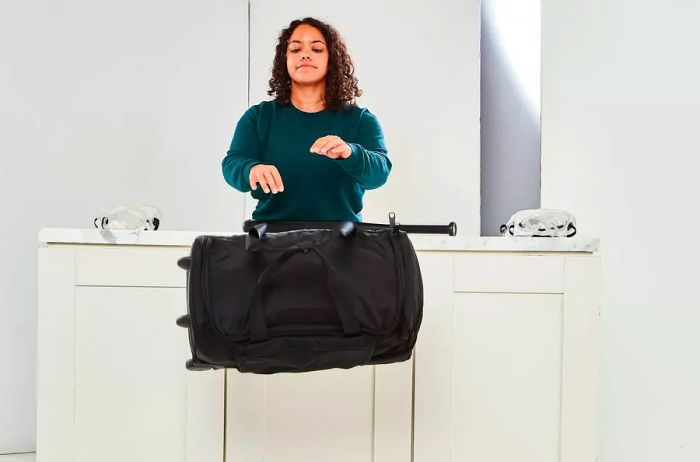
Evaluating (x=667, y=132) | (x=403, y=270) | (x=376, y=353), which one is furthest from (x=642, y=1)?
(x=376, y=353)

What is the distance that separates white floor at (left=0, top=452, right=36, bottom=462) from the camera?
1879mm

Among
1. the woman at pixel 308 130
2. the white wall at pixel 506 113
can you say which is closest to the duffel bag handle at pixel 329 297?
the woman at pixel 308 130

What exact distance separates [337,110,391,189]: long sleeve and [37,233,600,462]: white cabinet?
0.62ft

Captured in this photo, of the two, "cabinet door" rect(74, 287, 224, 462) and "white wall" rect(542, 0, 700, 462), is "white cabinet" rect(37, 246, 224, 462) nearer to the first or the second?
"cabinet door" rect(74, 287, 224, 462)

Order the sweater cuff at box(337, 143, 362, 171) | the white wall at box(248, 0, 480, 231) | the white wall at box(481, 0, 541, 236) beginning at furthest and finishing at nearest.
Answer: the white wall at box(481, 0, 541, 236) < the white wall at box(248, 0, 480, 231) < the sweater cuff at box(337, 143, 362, 171)

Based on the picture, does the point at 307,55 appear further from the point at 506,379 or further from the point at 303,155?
the point at 506,379

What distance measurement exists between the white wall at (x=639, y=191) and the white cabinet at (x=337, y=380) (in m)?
0.33

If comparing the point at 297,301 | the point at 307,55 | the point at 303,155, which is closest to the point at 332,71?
the point at 307,55

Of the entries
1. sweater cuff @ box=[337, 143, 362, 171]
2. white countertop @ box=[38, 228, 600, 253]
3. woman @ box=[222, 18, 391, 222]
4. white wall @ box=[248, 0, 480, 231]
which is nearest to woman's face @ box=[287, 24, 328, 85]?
woman @ box=[222, 18, 391, 222]

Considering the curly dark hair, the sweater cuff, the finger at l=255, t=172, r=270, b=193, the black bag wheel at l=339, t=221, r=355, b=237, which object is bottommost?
the black bag wheel at l=339, t=221, r=355, b=237

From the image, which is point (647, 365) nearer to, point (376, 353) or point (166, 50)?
point (376, 353)

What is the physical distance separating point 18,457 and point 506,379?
155 centimetres

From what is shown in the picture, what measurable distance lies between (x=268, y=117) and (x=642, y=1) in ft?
3.38

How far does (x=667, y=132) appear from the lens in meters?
1.50
